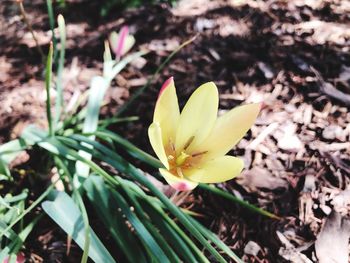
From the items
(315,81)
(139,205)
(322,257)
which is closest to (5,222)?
(139,205)

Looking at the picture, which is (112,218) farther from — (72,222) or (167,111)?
(167,111)

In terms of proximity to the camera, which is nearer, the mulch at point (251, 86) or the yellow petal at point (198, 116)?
the yellow petal at point (198, 116)

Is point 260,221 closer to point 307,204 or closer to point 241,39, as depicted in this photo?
point 307,204

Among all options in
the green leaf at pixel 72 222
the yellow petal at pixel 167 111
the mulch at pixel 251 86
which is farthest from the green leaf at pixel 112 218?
the yellow petal at pixel 167 111

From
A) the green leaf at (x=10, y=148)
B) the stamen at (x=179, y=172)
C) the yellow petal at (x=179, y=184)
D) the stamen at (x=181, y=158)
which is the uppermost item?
the yellow petal at (x=179, y=184)

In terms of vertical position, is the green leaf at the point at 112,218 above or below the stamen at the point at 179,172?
below

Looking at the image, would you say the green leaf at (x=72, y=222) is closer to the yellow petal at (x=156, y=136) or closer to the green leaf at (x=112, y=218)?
the green leaf at (x=112, y=218)
